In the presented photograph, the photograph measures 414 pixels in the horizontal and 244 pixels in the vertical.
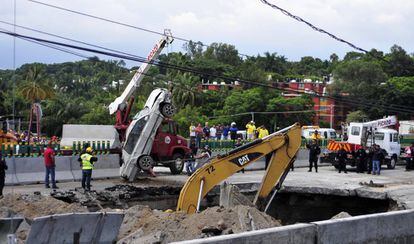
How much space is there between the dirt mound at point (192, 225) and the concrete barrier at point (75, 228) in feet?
5.28

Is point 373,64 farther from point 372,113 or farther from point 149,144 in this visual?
point 149,144

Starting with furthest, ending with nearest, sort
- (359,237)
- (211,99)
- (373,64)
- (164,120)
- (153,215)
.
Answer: (373,64) → (211,99) → (164,120) → (153,215) → (359,237)

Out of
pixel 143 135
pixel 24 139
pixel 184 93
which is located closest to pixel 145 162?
pixel 143 135

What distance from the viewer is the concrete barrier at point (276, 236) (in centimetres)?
738

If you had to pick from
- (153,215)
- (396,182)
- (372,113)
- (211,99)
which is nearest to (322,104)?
(372,113)

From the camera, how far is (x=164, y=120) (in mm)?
26172

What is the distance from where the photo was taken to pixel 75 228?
33.4 ft

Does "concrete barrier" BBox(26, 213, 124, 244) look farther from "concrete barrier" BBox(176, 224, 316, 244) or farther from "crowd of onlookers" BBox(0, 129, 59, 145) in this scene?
"crowd of onlookers" BBox(0, 129, 59, 145)

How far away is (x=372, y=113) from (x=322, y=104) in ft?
31.0

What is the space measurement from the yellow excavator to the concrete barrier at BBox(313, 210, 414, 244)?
6094 millimetres

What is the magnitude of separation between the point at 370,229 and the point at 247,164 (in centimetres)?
692

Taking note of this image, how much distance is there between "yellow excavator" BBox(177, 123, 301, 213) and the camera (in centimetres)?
1559

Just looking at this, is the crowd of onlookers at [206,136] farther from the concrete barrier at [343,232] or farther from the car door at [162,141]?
the concrete barrier at [343,232]

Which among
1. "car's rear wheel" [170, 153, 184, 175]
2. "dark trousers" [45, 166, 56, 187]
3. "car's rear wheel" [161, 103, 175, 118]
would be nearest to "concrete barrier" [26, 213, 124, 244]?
"dark trousers" [45, 166, 56, 187]
